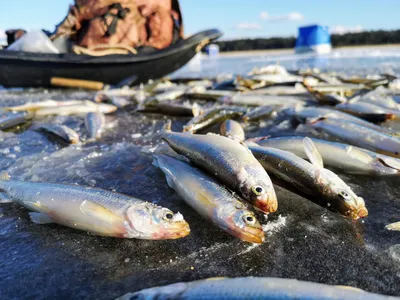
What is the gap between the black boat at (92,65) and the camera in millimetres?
7633

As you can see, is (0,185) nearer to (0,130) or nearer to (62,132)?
(62,132)

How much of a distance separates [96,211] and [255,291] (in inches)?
42.7

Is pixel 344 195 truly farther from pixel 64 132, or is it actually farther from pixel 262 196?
pixel 64 132

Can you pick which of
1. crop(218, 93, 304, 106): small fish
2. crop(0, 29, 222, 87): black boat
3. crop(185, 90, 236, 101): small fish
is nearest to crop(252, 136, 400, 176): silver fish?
crop(218, 93, 304, 106): small fish

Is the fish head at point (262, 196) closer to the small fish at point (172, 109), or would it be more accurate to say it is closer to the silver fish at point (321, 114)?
the silver fish at point (321, 114)

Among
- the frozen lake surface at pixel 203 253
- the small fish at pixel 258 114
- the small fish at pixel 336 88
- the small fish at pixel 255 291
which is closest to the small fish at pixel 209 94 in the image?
the small fish at pixel 258 114

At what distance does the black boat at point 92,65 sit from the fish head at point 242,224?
6900 mm

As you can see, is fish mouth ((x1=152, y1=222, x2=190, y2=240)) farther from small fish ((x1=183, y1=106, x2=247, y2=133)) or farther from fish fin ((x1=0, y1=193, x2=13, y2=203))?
small fish ((x1=183, y1=106, x2=247, y2=133))

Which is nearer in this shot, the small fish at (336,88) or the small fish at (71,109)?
the small fish at (71,109)

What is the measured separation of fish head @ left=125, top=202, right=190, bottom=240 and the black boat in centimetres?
670

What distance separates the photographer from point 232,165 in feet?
7.47

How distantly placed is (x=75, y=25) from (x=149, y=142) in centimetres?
716

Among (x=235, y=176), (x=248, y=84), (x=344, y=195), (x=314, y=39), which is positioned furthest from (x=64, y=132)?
(x=314, y=39)

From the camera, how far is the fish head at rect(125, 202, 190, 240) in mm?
1833
